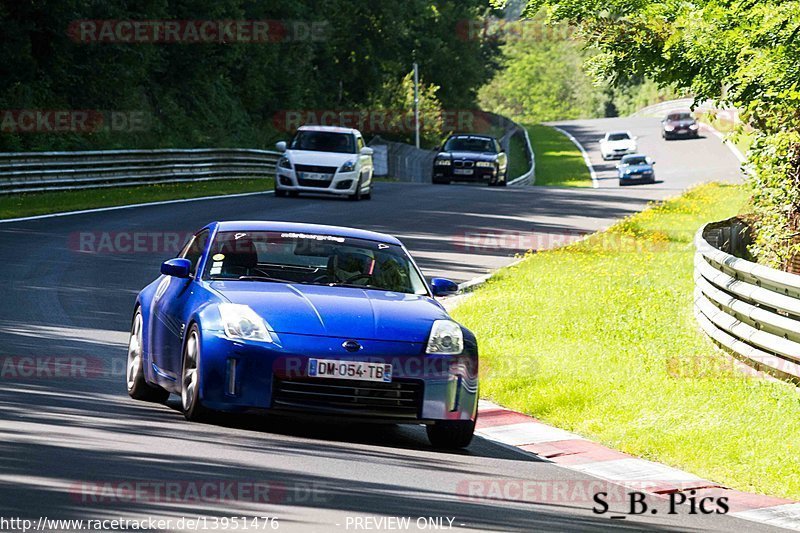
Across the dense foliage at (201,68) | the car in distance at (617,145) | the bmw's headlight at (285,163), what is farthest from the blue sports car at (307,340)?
the car in distance at (617,145)

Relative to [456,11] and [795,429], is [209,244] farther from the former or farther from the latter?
[456,11]

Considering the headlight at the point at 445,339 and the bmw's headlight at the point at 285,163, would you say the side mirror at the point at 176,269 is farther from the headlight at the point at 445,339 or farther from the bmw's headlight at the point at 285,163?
the bmw's headlight at the point at 285,163

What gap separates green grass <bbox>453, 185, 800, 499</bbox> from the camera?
32.0 feet

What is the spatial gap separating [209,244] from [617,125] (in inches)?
4116

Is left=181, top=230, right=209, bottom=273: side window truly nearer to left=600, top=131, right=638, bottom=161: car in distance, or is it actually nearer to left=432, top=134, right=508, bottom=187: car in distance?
left=432, top=134, right=508, bottom=187: car in distance

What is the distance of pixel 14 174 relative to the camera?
29.9 metres

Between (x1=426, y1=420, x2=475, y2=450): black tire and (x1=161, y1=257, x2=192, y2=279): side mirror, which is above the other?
(x1=161, y1=257, x2=192, y2=279): side mirror

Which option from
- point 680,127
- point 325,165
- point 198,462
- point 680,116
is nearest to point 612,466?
point 198,462

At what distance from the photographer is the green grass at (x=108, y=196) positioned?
27891mm

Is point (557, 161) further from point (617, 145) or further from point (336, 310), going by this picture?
point (336, 310)

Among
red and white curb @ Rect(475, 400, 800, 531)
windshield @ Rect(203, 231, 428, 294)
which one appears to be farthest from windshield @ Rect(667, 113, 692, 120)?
windshield @ Rect(203, 231, 428, 294)

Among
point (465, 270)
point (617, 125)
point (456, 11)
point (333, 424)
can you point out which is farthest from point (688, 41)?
point (617, 125)

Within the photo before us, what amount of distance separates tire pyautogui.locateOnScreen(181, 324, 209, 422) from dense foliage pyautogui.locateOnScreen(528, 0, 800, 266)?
7042 mm

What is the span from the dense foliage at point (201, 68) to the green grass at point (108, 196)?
3.97m
